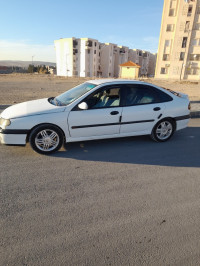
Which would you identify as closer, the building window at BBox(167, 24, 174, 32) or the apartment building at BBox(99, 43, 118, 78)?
the building window at BBox(167, 24, 174, 32)

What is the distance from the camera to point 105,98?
4332mm

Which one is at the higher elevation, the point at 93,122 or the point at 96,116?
the point at 96,116

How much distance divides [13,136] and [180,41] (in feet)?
179

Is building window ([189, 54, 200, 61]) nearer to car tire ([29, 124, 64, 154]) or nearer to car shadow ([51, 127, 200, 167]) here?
car shadow ([51, 127, 200, 167])

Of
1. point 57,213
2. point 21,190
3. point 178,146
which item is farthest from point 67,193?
point 178,146

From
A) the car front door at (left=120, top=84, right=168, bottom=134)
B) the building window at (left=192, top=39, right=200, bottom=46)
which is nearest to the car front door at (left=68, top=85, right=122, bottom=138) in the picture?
the car front door at (left=120, top=84, right=168, bottom=134)

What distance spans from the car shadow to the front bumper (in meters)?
0.76

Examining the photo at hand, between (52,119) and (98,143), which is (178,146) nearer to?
(98,143)

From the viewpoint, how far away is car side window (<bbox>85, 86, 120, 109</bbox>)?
13.6 feet

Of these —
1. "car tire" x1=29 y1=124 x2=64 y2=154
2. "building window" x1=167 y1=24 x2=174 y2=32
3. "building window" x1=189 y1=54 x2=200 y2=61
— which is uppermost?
"building window" x1=167 y1=24 x2=174 y2=32

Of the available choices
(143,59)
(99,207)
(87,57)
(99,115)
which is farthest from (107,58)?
(99,207)

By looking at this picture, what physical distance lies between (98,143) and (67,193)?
206cm

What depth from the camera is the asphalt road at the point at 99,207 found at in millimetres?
1947

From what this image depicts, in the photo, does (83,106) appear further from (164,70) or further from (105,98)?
(164,70)
